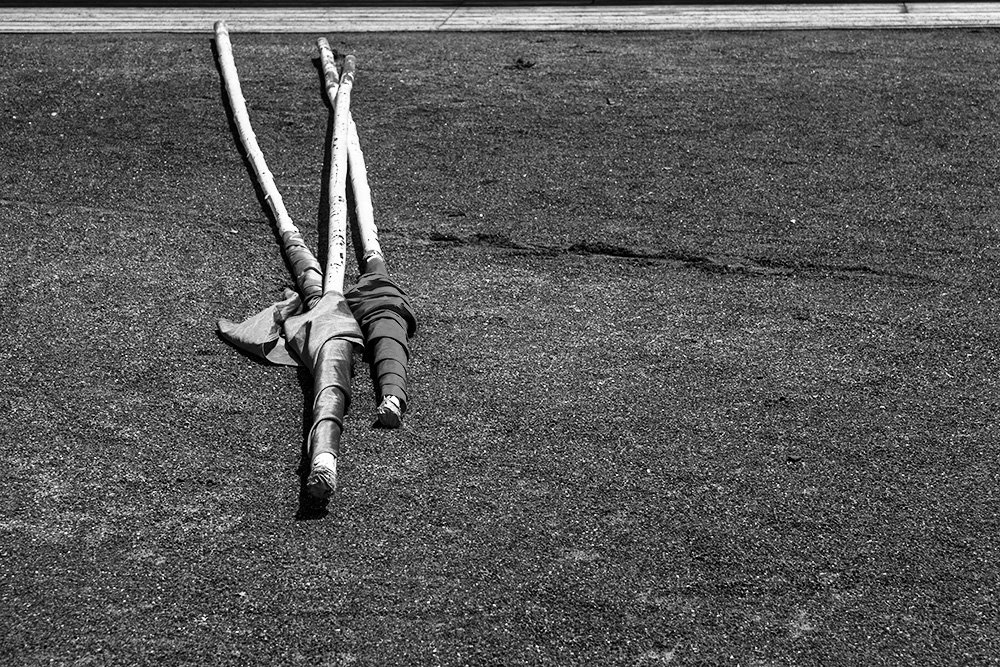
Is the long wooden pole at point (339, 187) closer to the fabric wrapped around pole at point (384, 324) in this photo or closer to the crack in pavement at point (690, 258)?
the fabric wrapped around pole at point (384, 324)

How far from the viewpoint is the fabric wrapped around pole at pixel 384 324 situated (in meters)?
5.75

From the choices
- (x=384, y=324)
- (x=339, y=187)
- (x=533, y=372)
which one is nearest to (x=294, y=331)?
(x=384, y=324)

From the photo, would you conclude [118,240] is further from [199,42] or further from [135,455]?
[199,42]

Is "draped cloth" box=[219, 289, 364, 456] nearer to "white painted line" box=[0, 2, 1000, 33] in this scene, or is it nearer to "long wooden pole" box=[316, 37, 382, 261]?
"long wooden pole" box=[316, 37, 382, 261]

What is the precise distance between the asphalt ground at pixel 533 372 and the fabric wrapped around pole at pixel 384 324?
16 centimetres

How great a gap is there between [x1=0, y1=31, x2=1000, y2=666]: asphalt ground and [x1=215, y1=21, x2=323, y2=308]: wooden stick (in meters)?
0.16

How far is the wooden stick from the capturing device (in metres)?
6.68

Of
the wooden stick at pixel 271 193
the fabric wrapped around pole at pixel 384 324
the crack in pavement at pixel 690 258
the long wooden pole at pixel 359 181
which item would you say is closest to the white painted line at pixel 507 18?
the wooden stick at pixel 271 193

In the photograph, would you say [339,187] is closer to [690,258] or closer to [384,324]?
[384,324]

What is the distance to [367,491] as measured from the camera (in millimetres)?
5191

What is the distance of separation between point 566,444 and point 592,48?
5.74 metres

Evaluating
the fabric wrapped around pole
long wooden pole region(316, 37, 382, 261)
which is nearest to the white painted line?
long wooden pole region(316, 37, 382, 261)

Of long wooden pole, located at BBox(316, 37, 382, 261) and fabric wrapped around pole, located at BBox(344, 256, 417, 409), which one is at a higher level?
long wooden pole, located at BBox(316, 37, 382, 261)

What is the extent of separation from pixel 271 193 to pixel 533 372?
2715 millimetres
